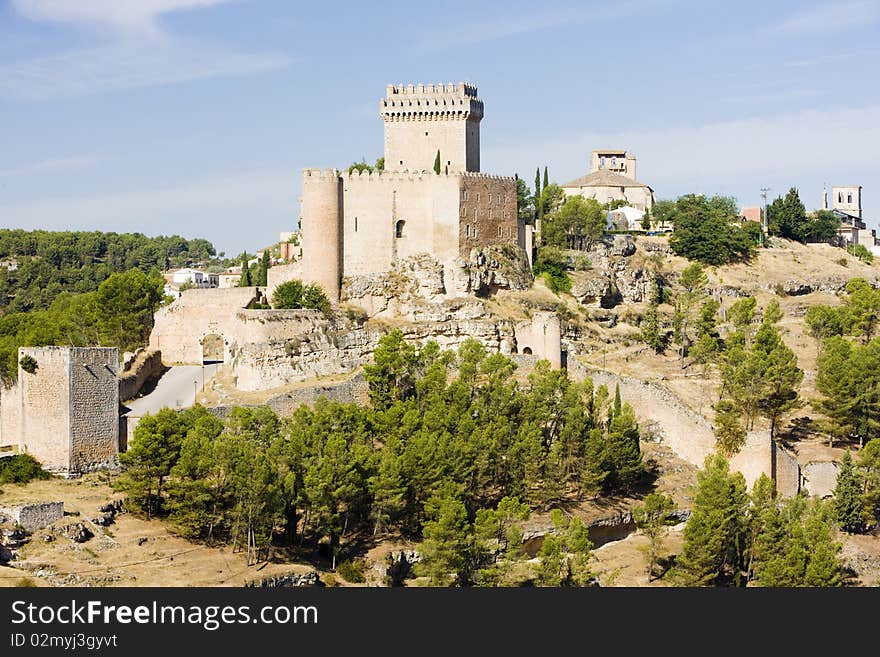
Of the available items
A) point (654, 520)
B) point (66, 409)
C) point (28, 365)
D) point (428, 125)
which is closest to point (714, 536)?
point (654, 520)

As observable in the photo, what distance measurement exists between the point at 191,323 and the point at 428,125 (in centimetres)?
1270

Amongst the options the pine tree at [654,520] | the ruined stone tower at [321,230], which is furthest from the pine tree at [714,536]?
the ruined stone tower at [321,230]

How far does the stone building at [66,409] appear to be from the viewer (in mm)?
38500

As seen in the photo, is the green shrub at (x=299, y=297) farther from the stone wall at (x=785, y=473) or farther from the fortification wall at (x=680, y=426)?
the stone wall at (x=785, y=473)

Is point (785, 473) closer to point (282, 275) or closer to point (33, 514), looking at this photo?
point (282, 275)

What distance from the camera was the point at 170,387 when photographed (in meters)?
46.9

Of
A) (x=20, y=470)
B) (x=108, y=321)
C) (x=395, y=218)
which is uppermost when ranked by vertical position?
(x=395, y=218)

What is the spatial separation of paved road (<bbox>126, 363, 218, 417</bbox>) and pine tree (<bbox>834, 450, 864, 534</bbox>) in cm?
1945

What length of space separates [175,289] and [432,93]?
41.5 meters

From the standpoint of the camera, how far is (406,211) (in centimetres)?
5303

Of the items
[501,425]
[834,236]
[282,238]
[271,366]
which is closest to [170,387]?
[271,366]

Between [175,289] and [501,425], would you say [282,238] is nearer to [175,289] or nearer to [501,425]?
[175,289]

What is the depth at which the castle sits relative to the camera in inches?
2053

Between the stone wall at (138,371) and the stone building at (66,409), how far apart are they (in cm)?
508
